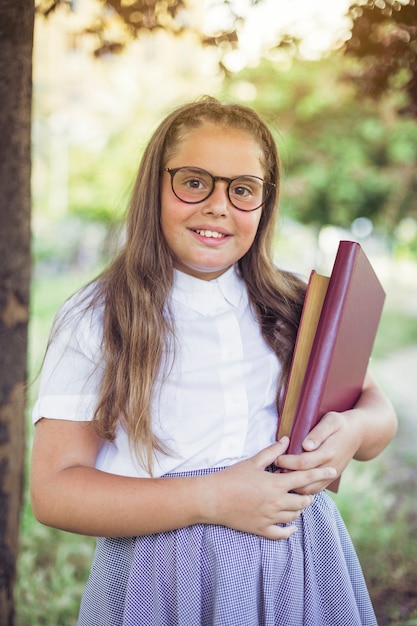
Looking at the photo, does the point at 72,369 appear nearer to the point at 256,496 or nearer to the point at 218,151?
the point at 256,496

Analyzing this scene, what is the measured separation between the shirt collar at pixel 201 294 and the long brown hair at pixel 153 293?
0.03 meters

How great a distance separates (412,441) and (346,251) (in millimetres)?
3716

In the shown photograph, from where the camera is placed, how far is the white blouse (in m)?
1.33

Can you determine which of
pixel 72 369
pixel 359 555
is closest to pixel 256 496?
pixel 72 369

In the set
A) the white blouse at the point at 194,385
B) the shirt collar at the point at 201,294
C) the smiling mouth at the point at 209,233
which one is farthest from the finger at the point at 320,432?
the smiling mouth at the point at 209,233

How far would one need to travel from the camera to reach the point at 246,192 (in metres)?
1.44

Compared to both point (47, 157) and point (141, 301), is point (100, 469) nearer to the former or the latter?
point (141, 301)

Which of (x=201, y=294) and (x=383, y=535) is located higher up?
(x=201, y=294)

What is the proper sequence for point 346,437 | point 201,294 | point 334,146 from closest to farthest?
1. point 346,437
2. point 201,294
3. point 334,146

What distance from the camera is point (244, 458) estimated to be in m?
1.40

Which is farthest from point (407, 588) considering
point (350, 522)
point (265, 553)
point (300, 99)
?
point (300, 99)

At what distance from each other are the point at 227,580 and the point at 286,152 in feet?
3.94

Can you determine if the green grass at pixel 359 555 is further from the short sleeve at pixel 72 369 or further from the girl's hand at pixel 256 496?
the girl's hand at pixel 256 496

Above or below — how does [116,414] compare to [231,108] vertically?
below
